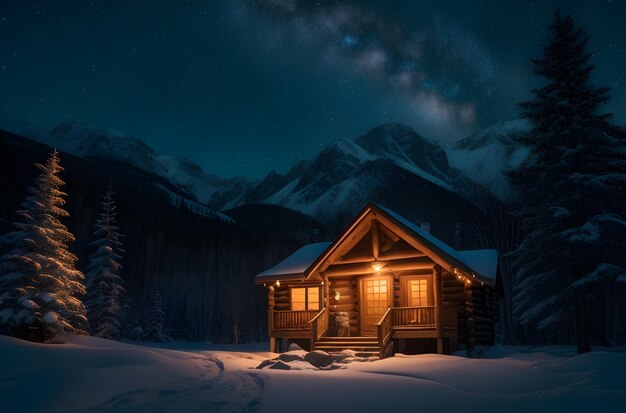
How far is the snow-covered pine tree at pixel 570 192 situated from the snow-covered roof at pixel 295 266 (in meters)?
9.99

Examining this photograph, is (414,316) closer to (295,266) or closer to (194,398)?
(295,266)

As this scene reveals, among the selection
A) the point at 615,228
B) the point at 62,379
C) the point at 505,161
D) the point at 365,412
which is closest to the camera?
the point at 365,412

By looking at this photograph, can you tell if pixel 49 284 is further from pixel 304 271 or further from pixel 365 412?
pixel 365 412

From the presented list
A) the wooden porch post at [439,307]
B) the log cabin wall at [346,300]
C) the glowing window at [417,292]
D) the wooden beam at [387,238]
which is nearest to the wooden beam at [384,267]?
the wooden porch post at [439,307]

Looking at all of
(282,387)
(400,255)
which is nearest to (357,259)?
(400,255)

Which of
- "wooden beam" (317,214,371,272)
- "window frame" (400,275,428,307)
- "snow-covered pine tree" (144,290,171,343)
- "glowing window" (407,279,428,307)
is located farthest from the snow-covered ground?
"snow-covered pine tree" (144,290,171,343)

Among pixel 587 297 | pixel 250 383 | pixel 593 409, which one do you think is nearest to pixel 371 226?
pixel 587 297

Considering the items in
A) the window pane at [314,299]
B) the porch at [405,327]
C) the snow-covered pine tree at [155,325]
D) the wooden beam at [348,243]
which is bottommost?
the snow-covered pine tree at [155,325]

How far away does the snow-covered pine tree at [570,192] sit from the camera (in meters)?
19.2

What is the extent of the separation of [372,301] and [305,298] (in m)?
3.93

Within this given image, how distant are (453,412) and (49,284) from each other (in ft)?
55.7

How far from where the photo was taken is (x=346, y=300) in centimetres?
2373

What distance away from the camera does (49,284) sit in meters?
19.4

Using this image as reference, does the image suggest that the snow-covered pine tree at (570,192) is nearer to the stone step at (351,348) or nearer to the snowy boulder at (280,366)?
the stone step at (351,348)
